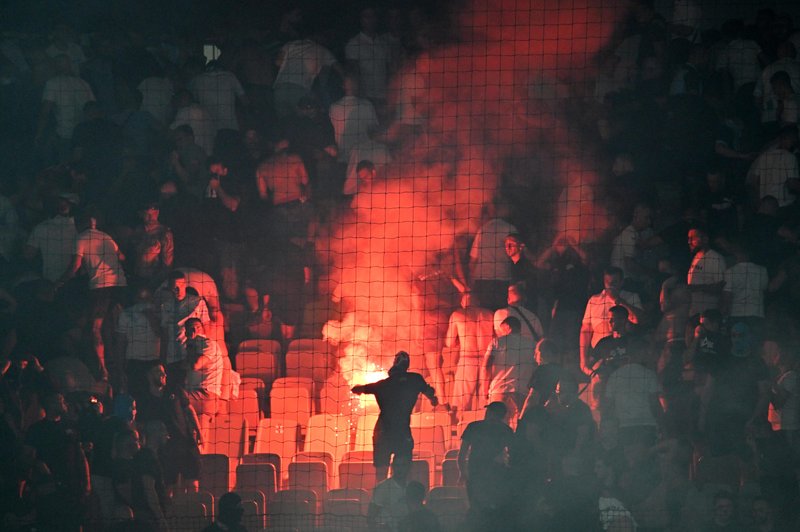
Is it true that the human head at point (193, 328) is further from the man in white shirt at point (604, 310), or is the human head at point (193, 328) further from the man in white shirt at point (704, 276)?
the man in white shirt at point (704, 276)

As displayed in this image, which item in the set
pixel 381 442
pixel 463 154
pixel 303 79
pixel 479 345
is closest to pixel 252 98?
pixel 303 79

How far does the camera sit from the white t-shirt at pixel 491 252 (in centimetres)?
861

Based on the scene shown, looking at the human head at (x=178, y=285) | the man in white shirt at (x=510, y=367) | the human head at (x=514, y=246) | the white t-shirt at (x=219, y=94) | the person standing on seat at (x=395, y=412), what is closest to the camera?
the person standing on seat at (x=395, y=412)

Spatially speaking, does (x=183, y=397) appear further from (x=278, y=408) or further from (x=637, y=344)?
(x=637, y=344)

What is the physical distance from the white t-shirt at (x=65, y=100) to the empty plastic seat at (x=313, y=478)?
3.73 meters

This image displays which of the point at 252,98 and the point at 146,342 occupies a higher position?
the point at 252,98

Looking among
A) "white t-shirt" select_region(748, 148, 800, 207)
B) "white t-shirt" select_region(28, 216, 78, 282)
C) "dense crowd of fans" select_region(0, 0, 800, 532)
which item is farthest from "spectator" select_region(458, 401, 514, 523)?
"white t-shirt" select_region(28, 216, 78, 282)

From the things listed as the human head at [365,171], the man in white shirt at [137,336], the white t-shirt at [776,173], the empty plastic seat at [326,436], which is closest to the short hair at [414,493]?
the empty plastic seat at [326,436]

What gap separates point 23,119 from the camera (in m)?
9.52

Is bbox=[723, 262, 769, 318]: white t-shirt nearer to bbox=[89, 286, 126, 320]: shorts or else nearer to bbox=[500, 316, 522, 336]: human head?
bbox=[500, 316, 522, 336]: human head

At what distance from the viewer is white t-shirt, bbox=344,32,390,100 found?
32.3 ft

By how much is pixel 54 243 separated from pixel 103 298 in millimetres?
641

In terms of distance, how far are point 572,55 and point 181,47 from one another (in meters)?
3.29

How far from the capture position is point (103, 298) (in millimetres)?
8375
